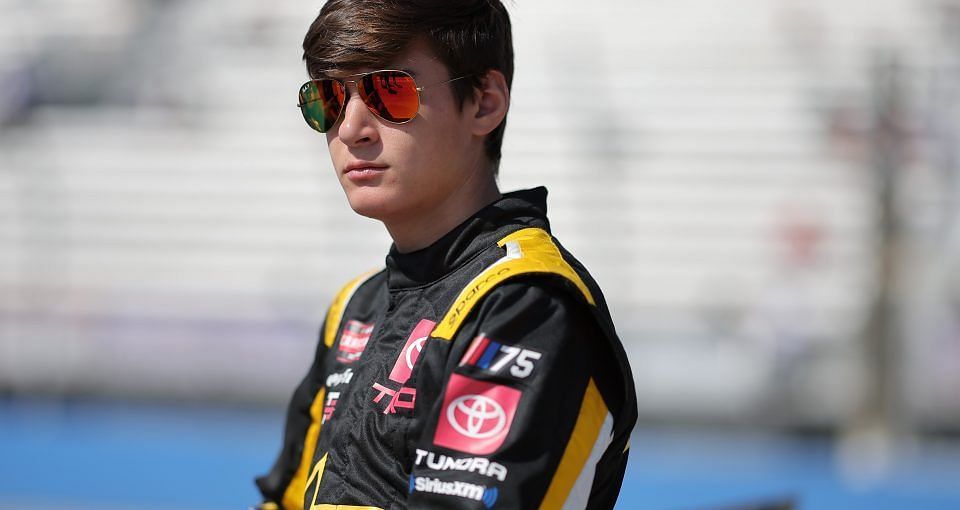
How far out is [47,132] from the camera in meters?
10.4

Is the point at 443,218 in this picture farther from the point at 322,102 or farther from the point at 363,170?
the point at 322,102

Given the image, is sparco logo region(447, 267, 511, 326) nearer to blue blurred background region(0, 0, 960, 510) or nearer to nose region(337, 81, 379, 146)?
nose region(337, 81, 379, 146)

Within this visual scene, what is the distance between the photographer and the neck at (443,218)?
182 cm

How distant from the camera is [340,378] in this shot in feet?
6.31

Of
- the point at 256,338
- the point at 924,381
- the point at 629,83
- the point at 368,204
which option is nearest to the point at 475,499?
the point at 368,204

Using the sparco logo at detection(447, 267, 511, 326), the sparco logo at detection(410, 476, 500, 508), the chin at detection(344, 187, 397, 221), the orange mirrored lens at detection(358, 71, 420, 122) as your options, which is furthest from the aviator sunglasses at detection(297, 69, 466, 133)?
the sparco logo at detection(410, 476, 500, 508)

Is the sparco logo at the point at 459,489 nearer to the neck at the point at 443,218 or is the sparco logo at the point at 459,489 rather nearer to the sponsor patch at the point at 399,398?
the sponsor patch at the point at 399,398

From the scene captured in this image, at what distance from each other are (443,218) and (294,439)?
0.55 metres

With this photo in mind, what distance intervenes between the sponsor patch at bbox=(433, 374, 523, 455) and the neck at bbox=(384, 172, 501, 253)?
0.37 meters

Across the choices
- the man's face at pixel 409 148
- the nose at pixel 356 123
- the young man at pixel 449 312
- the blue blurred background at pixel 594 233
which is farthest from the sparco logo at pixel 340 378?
the blue blurred background at pixel 594 233

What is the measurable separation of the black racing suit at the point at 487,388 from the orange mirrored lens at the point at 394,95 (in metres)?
0.19

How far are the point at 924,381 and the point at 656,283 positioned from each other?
2277 millimetres

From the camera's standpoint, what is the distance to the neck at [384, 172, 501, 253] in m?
1.82

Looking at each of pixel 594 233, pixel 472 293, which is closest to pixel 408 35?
pixel 472 293
